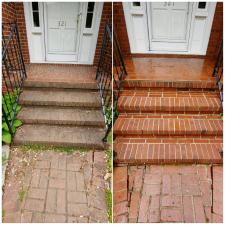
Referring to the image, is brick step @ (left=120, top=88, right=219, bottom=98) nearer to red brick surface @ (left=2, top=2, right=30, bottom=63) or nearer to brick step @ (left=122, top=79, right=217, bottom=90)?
brick step @ (left=122, top=79, right=217, bottom=90)

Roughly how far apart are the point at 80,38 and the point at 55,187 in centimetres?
325

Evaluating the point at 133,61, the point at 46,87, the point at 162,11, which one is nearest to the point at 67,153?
the point at 46,87

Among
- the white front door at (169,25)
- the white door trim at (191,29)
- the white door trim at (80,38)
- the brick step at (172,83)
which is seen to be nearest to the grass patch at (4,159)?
the brick step at (172,83)

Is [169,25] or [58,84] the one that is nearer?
[58,84]

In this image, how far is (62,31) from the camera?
4863 millimetres

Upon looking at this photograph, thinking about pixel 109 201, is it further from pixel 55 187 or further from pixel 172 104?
pixel 172 104

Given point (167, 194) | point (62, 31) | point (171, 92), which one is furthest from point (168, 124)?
point (62, 31)

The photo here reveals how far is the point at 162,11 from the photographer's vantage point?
4809 mm

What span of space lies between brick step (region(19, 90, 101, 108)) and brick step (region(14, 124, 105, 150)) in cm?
42

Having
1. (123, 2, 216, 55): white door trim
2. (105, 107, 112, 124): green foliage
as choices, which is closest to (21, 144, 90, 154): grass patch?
(105, 107, 112, 124): green foliage

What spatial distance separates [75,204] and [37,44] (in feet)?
11.8

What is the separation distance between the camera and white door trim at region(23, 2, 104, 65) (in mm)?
4574

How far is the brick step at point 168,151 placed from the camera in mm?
2848

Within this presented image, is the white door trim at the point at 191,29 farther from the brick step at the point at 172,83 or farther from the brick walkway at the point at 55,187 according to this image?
the brick walkway at the point at 55,187
